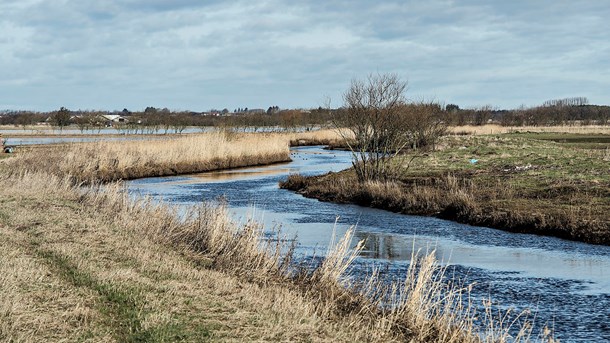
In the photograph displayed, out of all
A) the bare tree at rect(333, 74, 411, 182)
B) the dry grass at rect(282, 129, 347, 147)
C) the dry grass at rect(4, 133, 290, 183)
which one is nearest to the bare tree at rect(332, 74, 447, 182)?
the bare tree at rect(333, 74, 411, 182)

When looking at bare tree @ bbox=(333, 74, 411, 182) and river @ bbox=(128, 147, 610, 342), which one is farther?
bare tree @ bbox=(333, 74, 411, 182)

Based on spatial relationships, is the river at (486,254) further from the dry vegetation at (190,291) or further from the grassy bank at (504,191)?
the dry vegetation at (190,291)

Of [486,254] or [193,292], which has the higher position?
[193,292]

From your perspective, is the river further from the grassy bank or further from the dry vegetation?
the dry vegetation

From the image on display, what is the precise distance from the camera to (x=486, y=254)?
14883 mm

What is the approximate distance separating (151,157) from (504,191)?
22.1 metres

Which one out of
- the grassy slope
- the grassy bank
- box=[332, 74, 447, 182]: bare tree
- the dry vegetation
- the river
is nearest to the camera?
the grassy slope

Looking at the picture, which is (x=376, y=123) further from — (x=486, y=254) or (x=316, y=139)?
(x=316, y=139)

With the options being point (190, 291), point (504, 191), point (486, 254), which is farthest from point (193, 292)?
point (504, 191)

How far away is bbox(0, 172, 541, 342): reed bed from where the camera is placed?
22.9 feet

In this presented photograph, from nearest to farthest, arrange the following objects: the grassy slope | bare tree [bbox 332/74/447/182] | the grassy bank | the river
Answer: the grassy slope, the river, the grassy bank, bare tree [bbox 332/74/447/182]

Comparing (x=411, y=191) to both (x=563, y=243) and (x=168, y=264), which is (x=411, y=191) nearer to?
(x=563, y=243)

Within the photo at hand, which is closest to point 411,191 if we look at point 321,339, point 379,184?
point 379,184

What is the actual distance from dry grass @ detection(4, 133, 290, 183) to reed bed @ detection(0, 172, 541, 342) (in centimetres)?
1642
